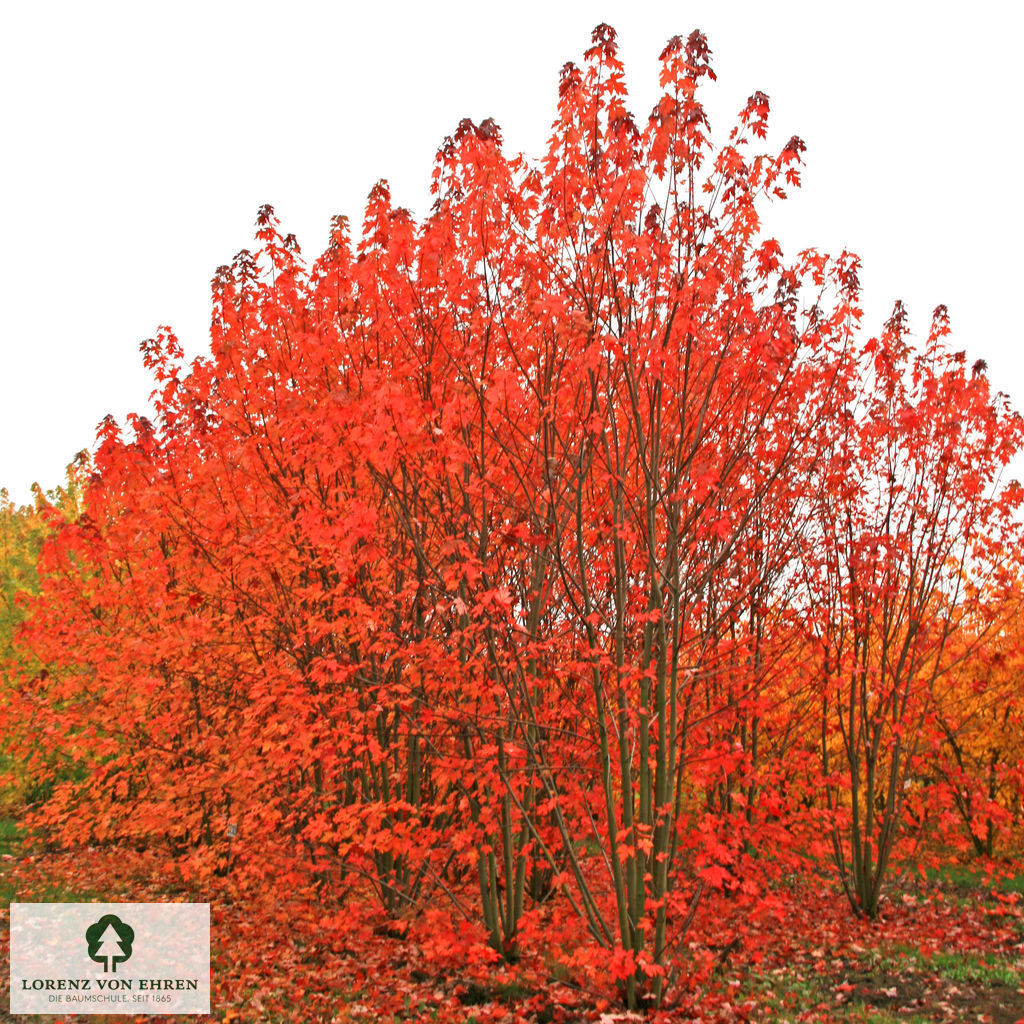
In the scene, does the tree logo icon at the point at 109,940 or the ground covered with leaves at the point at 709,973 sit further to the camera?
the tree logo icon at the point at 109,940

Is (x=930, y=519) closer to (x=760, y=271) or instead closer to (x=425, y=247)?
(x=760, y=271)

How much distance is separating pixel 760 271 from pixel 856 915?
8010 mm

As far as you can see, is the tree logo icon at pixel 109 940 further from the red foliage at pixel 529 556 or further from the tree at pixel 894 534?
the tree at pixel 894 534

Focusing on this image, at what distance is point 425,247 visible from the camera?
6988mm

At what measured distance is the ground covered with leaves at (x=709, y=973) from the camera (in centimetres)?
655

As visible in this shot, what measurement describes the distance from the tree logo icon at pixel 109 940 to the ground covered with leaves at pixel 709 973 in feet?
2.70

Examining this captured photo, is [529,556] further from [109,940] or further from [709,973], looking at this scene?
[109,940]

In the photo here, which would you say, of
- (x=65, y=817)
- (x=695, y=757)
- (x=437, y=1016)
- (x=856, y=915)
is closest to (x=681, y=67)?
(x=695, y=757)

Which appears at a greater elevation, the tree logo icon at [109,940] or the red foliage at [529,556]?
the red foliage at [529,556]

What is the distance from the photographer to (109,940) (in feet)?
27.7

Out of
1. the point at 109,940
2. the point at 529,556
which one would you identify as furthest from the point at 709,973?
the point at 109,940

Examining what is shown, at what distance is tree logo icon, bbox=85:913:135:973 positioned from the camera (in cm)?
801

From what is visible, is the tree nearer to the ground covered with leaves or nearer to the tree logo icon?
the ground covered with leaves

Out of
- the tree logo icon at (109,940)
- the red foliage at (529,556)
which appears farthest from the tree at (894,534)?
the tree logo icon at (109,940)
